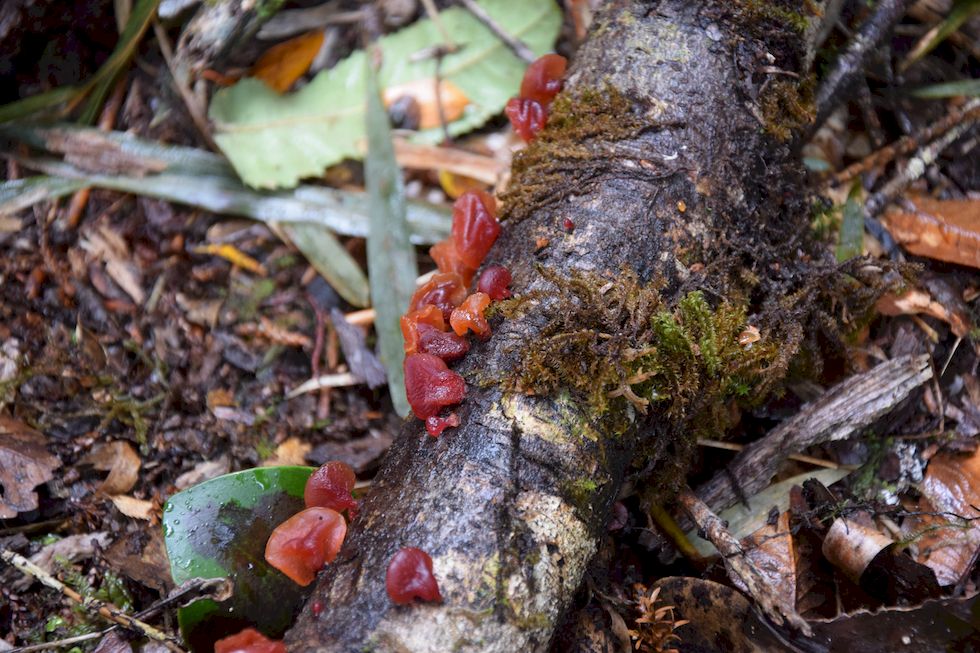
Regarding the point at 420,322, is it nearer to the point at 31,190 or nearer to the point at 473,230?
the point at 473,230

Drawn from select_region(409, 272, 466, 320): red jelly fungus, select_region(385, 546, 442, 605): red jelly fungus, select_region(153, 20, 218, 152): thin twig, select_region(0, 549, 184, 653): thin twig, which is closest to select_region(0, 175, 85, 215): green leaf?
select_region(153, 20, 218, 152): thin twig

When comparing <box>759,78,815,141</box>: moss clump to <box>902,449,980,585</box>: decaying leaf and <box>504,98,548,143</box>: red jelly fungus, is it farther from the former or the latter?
<box>902,449,980,585</box>: decaying leaf

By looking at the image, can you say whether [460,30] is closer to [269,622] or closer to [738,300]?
[738,300]

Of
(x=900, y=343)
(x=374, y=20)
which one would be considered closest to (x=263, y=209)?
(x=374, y=20)

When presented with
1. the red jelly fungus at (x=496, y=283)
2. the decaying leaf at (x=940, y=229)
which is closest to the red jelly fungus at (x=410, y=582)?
the red jelly fungus at (x=496, y=283)

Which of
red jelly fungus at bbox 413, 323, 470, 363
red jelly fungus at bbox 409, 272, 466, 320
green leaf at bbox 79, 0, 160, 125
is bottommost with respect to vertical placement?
red jelly fungus at bbox 409, 272, 466, 320
